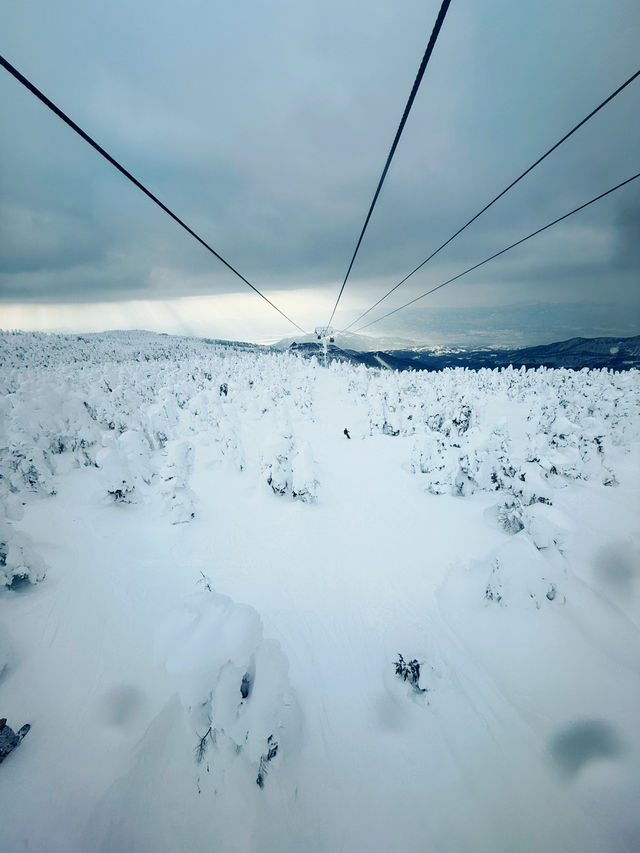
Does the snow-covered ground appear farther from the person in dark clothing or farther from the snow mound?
the person in dark clothing

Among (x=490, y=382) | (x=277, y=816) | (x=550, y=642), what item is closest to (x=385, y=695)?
(x=277, y=816)

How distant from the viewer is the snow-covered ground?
120 inches

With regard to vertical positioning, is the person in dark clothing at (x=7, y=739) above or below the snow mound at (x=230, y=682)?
below

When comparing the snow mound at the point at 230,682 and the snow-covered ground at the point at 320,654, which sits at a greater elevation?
the snow mound at the point at 230,682

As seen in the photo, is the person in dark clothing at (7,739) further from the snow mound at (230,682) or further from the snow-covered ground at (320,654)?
the snow mound at (230,682)

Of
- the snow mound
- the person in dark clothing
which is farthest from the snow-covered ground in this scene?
the person in dark clothing

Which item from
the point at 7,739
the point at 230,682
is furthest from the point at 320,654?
the point at 7,739

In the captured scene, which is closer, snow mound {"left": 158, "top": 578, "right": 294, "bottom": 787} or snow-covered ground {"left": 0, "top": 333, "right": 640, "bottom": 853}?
snow-covered ground {"left": 0, "top": 333, "right": 640, "bottom": 853}

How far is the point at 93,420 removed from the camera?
51.5ft

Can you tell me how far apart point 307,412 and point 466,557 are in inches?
529

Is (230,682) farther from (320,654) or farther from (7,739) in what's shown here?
(7,739)

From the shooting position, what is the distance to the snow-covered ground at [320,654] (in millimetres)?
3045

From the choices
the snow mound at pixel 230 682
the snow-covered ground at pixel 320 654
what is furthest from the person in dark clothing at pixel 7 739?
the snow mound at pixel 230 682

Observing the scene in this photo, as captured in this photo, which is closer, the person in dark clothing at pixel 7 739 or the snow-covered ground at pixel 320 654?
the snow-covered ground at pixel 320 654
